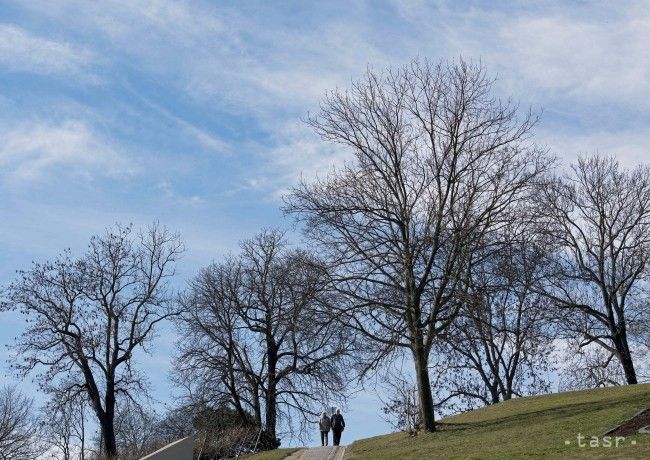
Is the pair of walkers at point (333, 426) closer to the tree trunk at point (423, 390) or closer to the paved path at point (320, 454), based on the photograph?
the paved path at point (320, 454)

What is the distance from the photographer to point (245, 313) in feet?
156

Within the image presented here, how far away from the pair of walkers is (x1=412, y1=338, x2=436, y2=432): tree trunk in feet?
15.9

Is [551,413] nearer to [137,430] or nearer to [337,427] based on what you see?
[337,427]

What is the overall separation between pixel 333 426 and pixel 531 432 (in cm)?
1113

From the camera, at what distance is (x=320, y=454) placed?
28.4m

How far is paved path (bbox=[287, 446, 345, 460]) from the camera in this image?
27.3 metres

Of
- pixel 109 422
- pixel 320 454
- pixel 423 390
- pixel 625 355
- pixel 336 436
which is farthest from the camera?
pixel 625 355

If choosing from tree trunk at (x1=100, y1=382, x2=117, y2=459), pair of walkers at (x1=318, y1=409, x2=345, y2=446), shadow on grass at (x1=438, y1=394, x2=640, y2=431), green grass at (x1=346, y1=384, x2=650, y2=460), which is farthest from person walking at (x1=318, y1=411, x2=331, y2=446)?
tree trunk at (x1=100, y1=382, x2=117, y2=459)

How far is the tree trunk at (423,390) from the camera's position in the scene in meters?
28.7

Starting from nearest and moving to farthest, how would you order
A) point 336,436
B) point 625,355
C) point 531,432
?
point 531,432
point 336,436
point 625,355

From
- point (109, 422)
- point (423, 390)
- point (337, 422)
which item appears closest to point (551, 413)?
point (423, 390)

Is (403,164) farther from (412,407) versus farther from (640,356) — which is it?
(640,356)

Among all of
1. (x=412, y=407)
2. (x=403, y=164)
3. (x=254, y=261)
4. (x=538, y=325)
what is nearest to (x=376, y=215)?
(x=403, y=164)

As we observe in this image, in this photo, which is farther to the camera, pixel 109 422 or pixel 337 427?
pixel 109 422
